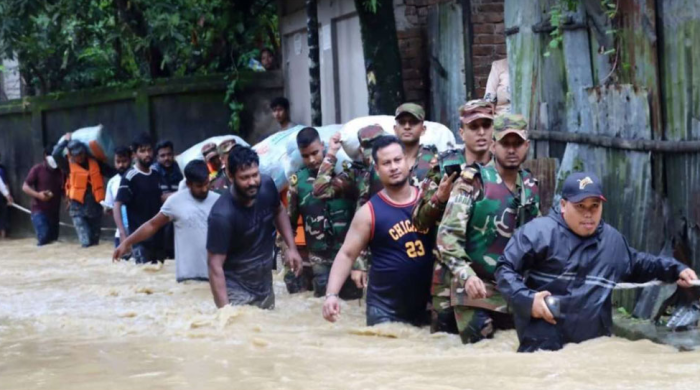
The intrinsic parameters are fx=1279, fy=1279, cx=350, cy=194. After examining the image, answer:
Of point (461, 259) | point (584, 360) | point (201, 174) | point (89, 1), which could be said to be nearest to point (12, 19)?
point (89, 1)

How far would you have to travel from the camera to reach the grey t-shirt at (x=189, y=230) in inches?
413

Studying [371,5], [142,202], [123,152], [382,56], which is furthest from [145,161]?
[371,5]

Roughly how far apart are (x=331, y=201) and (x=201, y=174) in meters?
1.16

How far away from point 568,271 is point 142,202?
25.9 feet

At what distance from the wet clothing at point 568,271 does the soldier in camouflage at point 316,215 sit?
3806mm

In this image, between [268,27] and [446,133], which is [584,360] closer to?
[446,133]

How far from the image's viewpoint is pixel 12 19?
53.2 feet

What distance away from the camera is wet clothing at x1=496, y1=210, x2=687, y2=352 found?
6.43 metres

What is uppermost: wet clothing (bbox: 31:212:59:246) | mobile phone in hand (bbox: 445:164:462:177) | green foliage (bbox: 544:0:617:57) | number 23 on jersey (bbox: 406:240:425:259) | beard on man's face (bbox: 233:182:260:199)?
green foliage (bbox: 544:0:617:57)

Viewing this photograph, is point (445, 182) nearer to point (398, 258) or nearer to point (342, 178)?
point (398, 258)

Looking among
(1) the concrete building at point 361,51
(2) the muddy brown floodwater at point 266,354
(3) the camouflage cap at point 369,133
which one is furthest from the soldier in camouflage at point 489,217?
(1) the concrete building at point 361,51

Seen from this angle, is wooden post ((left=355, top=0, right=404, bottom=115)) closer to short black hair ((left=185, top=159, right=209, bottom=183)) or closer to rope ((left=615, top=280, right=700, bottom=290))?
short black hair ((left=185, top=159, right=209, bottom=183))

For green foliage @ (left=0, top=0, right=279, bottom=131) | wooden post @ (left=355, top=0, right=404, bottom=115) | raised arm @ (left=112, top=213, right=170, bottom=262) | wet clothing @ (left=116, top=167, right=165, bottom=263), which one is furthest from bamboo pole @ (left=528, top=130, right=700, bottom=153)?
green foliage @ (left=0, top=0, right=279, bottom=131)

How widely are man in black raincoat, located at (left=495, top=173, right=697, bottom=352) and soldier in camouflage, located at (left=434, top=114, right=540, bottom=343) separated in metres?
0.69
